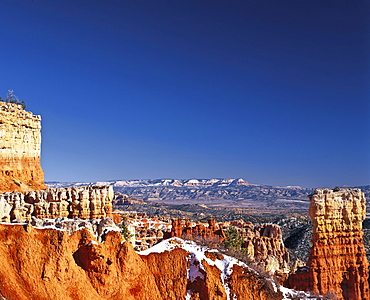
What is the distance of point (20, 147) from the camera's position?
49.7m

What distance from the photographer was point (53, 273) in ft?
61.4

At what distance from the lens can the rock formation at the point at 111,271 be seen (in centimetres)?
1817

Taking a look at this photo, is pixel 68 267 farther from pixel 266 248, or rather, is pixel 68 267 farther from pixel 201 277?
pixel 266 248

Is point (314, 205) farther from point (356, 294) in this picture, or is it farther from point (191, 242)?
point (191, 242)

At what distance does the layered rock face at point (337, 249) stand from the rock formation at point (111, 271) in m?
13.1

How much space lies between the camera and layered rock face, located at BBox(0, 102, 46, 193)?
47.2m

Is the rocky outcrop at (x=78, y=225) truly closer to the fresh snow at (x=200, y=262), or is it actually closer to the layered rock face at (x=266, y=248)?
the fresh snow at (x=200, y=262)

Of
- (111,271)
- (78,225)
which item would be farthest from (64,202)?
(111,271)

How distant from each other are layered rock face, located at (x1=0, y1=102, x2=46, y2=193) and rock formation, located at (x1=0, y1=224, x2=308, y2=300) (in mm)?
26002

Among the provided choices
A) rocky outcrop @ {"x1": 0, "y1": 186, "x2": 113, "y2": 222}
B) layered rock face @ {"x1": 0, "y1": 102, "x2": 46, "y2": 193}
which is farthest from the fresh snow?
layered rock face @ {"x1": 0, "y1": 102, "x2": 46, "y2": 193}

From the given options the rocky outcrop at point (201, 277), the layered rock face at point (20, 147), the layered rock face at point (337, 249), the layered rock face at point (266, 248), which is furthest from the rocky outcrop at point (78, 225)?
the layered rock face at point (266, 248)

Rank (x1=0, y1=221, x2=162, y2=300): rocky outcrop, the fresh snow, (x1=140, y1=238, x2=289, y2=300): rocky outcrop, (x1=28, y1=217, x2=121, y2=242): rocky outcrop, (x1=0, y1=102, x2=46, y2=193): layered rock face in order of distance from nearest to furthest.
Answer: (x1=0, y1=221, x2=162, y2=300): rocky outcrop, (x1=28, y1=217, x2=121, y2=242): rocky outcrop, (x1=140, y1=238, x2=289, y2=300): rocky outcrop, the fresh snow, (x1=0, y1=102, x2=46, y2=193): layered rock face

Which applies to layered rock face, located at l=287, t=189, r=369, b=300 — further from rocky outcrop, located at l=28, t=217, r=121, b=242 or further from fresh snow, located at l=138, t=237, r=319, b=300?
rocky outcrop, located at l=28, t=217, r=121, b=242

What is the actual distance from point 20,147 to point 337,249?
3687 centimetres
